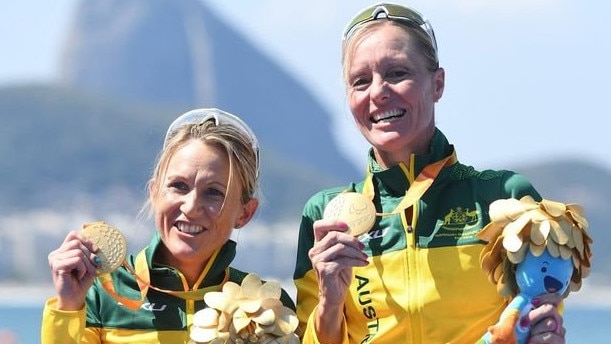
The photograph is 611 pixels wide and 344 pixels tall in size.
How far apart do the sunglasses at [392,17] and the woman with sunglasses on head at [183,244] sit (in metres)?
0.58

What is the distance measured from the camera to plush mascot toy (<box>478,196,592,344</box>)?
14.1 ft

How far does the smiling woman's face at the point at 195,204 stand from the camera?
5047 mm

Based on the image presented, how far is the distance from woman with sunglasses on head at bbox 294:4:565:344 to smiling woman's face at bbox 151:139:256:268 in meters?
0.30

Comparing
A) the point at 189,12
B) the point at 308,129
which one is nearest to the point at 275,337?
the point at 308,129

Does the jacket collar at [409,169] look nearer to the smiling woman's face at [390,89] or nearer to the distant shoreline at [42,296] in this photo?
the smiling woman's face at [390,89]

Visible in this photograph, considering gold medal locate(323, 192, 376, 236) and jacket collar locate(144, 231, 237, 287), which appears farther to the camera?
jacket collar locate(144, 231, 237, 287)

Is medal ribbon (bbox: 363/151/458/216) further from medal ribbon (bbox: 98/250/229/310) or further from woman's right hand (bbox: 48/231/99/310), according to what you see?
woman's right hand (bbox: 48/231/99/310)

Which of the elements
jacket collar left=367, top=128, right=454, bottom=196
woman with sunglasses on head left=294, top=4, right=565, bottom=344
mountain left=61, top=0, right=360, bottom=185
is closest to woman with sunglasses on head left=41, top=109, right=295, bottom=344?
woman with sunglasses on head left=294, top=4, right=565, bottom=344

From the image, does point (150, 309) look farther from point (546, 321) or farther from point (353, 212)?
point (546, 321)

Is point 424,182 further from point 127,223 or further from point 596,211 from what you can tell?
point 596,211

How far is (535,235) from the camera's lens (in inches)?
169

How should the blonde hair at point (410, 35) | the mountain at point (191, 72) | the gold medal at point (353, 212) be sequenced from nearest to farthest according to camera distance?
the gold medal at point (353, 212) → the blonde hair at point (410, 35) → the mountain at point (191, 72)

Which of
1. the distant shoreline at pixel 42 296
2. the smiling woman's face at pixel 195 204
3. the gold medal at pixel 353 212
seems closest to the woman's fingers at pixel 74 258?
the smiling woman's face at pixel 195 204

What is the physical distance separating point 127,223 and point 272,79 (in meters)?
70.9
